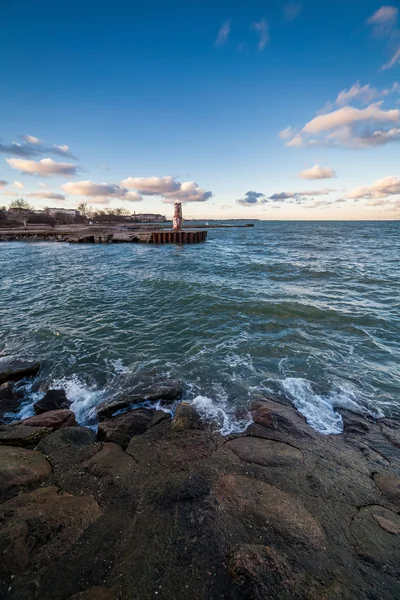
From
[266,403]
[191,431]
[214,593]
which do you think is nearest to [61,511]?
[214,593]

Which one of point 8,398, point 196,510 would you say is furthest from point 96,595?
point 8,398

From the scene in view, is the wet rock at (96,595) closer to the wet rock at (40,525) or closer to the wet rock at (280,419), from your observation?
the wet rock at (40,525)

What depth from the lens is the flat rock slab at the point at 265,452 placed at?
4.60 meters

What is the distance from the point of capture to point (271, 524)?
11.2 feet

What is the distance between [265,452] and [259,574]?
211cm

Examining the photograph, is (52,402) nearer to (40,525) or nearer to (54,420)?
(54,420)

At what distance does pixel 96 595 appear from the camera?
8.37 ft

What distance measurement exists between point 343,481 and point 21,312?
14.5m

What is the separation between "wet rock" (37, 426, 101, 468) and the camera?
4.57 metres

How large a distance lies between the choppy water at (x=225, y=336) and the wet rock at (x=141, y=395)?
392 mm

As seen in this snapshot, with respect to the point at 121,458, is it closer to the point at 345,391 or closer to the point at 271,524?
the point at 271,524

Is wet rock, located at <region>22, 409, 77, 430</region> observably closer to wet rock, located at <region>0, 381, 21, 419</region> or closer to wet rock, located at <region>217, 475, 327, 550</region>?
wet rock, located at <region>0, 381, 21, 419</region>

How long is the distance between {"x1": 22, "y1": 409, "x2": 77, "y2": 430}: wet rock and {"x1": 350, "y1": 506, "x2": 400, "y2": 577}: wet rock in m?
5.55

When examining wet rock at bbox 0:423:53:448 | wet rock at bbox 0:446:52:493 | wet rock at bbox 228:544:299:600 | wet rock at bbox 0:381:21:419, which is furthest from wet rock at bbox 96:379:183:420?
wet rock at bbox 228:544:299:600
